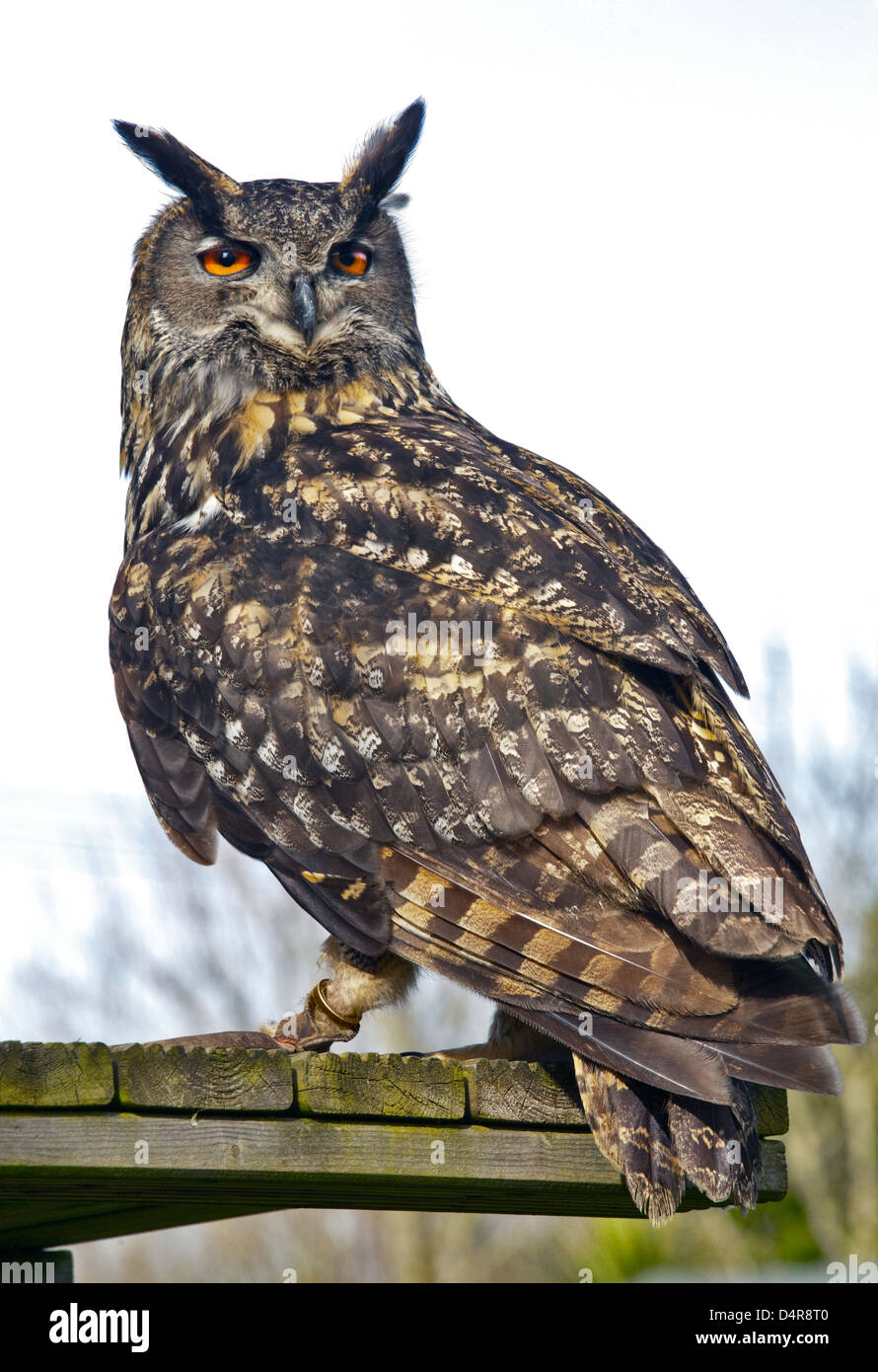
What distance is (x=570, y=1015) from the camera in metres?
2.43

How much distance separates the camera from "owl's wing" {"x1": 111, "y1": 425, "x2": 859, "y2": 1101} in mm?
2391

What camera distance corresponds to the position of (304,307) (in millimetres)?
3461

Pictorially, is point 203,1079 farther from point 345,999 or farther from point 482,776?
point 482,776

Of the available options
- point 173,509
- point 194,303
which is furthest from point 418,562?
point 194,303

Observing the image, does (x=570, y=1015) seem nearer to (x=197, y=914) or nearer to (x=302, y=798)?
(x=302, y=798)

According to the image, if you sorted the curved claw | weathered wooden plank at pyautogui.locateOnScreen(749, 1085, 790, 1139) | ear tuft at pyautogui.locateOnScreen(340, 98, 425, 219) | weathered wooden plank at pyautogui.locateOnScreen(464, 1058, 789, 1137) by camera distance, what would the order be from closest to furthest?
weathered wooden plank at pyautogui.locateOnScreen(464, 1058, 789, 1137)
weathered wooden plank at pyautogui.locateOnScreen(749, 1085, 790, 1139)
the curved claw
ear tuft at pyautogui.locateOnScreen(340, 98, 425, 219)

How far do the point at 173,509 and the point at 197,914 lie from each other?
1430 cm

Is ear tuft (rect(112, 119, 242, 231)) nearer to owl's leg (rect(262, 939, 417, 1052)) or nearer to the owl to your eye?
the owl

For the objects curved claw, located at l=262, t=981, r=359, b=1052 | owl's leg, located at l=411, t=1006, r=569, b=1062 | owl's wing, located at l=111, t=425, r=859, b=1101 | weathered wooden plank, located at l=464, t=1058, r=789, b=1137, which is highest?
owl's wing, located at l=111, t=425, r=859, b=1101

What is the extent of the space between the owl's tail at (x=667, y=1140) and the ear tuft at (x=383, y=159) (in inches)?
100.0

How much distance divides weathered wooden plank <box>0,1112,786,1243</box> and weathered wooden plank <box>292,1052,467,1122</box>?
0.03 metres

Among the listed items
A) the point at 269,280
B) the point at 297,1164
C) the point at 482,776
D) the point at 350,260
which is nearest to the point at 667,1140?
the point at 297,1164

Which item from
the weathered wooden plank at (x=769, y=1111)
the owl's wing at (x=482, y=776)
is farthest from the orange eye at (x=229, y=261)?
the weathered wooden plank at (x=769, y=1111)

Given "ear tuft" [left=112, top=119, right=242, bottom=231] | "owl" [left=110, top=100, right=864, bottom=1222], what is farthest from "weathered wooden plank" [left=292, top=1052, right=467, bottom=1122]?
"ear tuft" [left=112, top=119, right=242, bottom=231]
